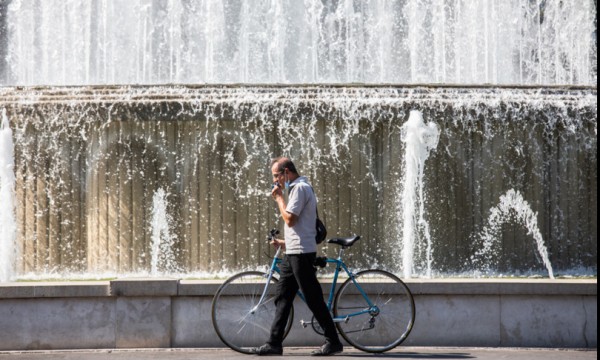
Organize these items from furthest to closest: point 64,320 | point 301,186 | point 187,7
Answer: point 187,7
point 64,320
point 301,186

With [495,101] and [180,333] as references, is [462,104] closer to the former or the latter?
[495,101]

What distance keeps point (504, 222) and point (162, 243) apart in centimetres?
343

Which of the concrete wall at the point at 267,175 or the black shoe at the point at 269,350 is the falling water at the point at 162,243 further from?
the black shoe at the point at 269,350

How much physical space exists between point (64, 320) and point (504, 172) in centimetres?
452

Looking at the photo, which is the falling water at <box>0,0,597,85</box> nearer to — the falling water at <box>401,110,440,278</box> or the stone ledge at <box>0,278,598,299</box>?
the falling water at <box>401,110,440,278</box>

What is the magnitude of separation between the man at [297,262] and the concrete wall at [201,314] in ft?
1.93

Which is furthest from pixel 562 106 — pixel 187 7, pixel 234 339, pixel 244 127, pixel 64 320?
pixel 187 7

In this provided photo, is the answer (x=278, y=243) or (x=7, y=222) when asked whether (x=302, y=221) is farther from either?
(x=7, y=222)

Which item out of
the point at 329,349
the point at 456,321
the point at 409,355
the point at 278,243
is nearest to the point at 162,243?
the point at 278,243

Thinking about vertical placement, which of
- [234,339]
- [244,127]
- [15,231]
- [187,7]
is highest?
[187,7]

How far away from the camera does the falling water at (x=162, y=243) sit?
896cm

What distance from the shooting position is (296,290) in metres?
7.55

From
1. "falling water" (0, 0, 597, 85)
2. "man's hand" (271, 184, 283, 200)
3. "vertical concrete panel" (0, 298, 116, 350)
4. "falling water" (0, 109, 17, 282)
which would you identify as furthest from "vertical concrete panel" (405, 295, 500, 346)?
"falling water" (0, 0, 597, 85)

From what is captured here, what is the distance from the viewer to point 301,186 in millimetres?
7406
